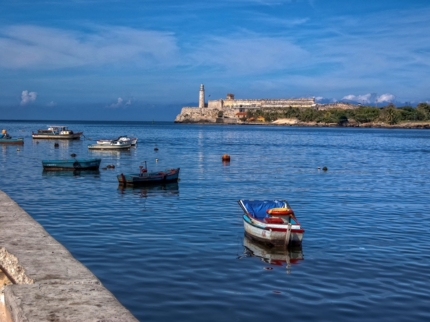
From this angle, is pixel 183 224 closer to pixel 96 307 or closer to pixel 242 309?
pixel 242 309

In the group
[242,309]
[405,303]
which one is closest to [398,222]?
[405,303]

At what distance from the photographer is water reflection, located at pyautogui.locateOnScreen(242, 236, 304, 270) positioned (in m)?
12.8

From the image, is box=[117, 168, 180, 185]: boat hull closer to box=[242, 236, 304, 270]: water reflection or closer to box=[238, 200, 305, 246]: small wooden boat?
box=[238, 200, 305, 246]: small wooden boat

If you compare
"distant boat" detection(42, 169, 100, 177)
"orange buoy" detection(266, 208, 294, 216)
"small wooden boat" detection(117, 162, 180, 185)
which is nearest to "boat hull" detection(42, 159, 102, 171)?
"distant boat" detection(42, 169, 100, 177)

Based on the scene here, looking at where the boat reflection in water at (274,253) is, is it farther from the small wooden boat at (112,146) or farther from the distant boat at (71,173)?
the small wooden boat at (112,146)

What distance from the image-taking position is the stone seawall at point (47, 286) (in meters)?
4.11

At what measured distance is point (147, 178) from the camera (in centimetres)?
2658

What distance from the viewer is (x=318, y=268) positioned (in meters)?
12.2

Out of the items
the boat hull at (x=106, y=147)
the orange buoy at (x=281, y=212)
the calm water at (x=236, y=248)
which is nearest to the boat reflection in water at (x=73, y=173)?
the calm water at (x=236, y=248)

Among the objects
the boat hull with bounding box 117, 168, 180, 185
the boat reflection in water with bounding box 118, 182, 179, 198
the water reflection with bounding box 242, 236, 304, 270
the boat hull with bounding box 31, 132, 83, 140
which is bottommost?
the water reflection with bounding box 242, 236, 304, 270

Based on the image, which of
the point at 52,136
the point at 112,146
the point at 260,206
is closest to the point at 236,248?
the point at 260,206

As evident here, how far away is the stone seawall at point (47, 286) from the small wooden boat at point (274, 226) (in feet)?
25.9

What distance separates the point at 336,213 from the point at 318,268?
307 inches

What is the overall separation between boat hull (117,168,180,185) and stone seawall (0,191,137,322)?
19067mm
